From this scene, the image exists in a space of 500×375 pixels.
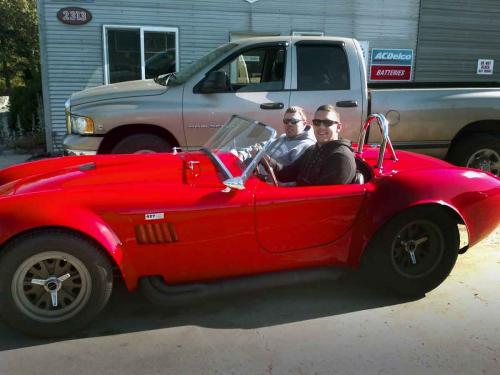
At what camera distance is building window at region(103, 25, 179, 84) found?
32.0 ft

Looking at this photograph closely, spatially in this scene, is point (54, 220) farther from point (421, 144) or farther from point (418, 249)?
point (421, 144)

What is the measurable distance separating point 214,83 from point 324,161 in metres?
2.45

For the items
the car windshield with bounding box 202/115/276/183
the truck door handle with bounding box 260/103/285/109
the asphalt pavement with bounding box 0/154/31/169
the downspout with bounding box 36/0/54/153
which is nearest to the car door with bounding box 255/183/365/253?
the car windshield with bounding box 202/115/276/183

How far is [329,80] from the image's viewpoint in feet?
19.0

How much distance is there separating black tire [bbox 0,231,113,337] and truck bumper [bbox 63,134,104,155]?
9.15 feet

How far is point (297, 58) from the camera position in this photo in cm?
573

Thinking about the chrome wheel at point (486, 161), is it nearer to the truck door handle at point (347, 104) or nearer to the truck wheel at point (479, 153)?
the truck wheel at point (479, 153)

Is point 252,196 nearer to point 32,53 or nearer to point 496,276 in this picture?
point 496,276

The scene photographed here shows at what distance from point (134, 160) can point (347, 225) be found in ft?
5.21

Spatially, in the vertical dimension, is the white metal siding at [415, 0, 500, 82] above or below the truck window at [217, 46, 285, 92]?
above

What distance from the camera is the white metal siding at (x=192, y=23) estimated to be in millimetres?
9500

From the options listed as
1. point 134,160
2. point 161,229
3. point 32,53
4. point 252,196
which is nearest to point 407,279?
point 252,196

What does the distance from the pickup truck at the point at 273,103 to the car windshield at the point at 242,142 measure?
178 centimetres

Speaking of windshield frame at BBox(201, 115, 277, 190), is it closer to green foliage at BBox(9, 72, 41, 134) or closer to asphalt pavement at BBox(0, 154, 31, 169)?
asphalt pavement at BBox(0, 154, 31, 169)
